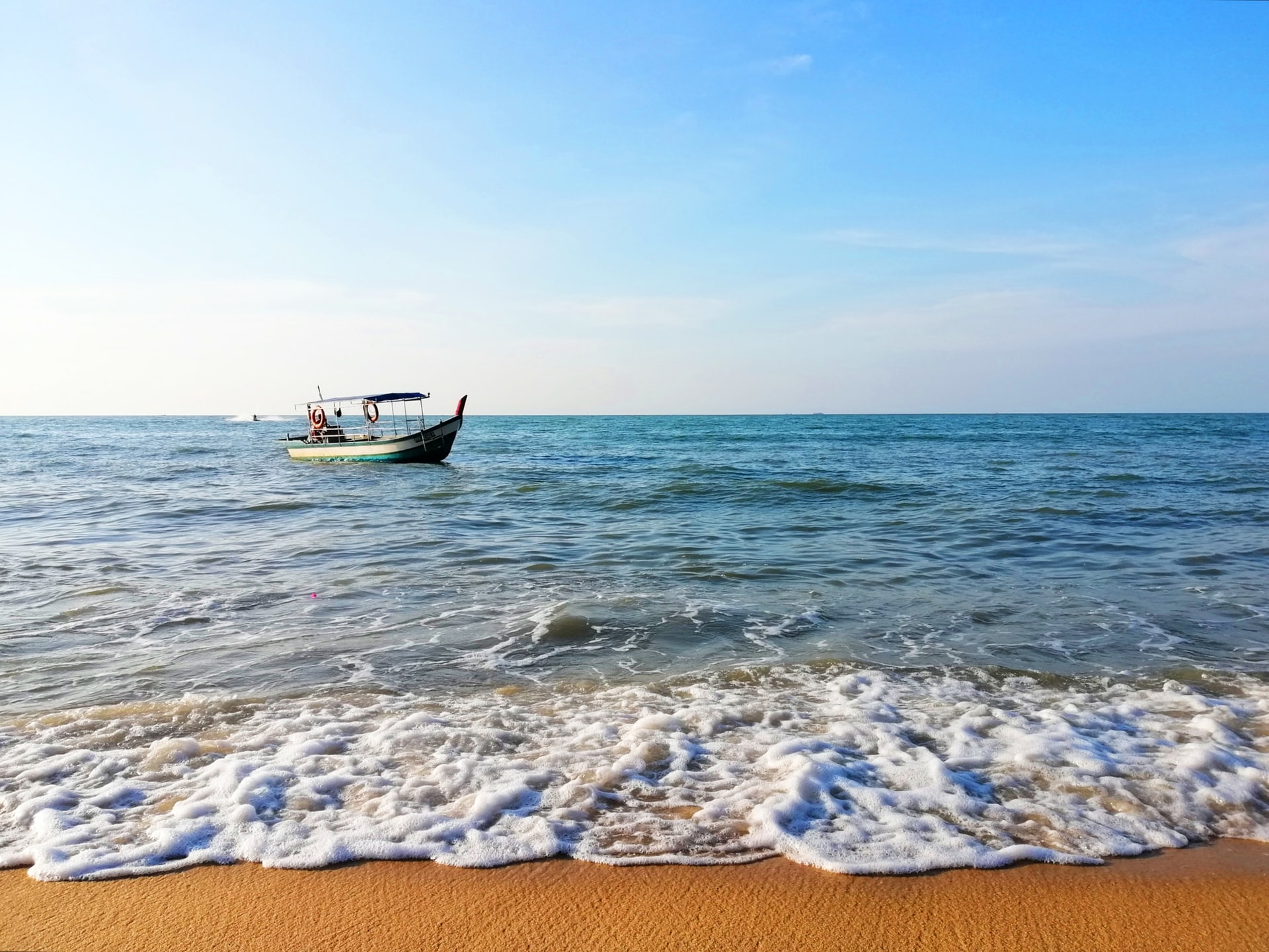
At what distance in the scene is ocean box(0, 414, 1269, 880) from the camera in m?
3.42

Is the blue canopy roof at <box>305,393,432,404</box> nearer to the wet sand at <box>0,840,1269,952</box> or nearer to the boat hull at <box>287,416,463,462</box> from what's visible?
the boat hull at <box>287,416,463,462</box>

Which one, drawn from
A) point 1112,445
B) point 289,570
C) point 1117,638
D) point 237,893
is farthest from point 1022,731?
point 1112,445

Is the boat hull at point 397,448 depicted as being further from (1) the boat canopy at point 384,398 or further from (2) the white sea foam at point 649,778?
(2) the white sea foam at point 649,778

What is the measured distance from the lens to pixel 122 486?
22.4 metres

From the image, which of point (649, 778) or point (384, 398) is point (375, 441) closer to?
point (384, 398)

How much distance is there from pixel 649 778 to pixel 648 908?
1149 mm

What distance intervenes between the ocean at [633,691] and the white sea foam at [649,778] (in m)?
0.02

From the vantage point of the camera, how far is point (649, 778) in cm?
400

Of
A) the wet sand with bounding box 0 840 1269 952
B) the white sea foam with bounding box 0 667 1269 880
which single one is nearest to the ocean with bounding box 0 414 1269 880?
the white sea foam with bounding box 0 667 1269 880

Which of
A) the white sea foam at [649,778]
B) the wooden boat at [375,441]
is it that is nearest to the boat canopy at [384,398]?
the wooden boat at [375,441]

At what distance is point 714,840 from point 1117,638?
5142 millimetres

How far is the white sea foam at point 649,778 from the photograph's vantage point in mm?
3268

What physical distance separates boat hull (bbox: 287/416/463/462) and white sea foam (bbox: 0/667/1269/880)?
85.4 feet

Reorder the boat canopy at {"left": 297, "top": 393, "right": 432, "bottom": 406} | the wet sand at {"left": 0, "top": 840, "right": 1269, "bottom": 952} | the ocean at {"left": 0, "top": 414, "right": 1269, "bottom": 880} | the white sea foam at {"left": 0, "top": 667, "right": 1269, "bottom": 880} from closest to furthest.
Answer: the wet sand at {"left": 0, "top": 840, "right": 1269, "bottom": 952}
the white sea foam at {"left": 0, "top": 667, "right": 1269, "bottom": 880}
the ocean at {"left": 0, "top": 414, "right": 1269, "bottom": 880}
the boat canopy at {"left": 297, "top": 393, "right": 432, "bottom": 406}
